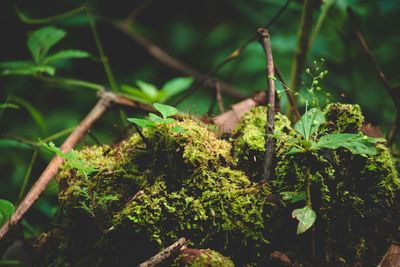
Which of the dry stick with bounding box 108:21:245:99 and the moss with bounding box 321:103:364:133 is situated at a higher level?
the dry stick with bounding box 108:21:245:99

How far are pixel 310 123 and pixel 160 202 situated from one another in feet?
1.80

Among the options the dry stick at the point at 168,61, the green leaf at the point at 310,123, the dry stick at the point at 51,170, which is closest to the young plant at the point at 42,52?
the dry stick at the point at 51,170

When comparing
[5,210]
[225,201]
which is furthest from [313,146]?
[5,210]

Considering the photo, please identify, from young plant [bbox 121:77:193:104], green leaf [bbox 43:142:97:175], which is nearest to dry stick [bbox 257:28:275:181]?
green leaf [bbox 43:142:97:175]

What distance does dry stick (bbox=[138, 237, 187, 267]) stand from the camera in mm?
1113

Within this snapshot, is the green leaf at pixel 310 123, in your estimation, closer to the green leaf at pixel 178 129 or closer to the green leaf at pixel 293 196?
the green leaf at pixel 293 196

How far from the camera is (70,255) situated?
4.55 feet

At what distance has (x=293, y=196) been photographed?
3.98 feet

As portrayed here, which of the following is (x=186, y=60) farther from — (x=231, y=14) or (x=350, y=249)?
(x=350, y=249)

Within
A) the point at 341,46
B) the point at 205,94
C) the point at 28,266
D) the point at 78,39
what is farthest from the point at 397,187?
the point at 78,39

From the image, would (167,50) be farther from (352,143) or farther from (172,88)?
(352,143)

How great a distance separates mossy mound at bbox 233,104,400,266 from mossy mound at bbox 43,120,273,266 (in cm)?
12

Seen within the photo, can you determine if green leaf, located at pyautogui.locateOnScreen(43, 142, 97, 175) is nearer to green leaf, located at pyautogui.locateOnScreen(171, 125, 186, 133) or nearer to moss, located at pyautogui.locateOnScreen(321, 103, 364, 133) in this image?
green leaf, located at pyautogui.locateOnScreen(171, 125, 186, 133)

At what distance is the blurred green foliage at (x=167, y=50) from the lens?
9.70ft
